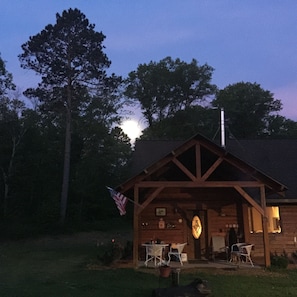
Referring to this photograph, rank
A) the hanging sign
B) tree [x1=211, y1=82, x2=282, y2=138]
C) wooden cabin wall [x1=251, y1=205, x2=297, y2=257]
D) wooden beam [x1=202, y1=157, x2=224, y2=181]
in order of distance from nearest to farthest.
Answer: wooden beam [x1=202, y1=157, x2=224, y2=181] → wooden cabin wall [x1=251, y1=205, x2=297, y2=257] → the hanging sign → tree [x1=211, y1=82, x2=282, y2=138]

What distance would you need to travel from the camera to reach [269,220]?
14750 mm

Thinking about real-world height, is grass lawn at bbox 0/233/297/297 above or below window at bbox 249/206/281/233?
below

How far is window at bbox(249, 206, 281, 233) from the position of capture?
1473 cm

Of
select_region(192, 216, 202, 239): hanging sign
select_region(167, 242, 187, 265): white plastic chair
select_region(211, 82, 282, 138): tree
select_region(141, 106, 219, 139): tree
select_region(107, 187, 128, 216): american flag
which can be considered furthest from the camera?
select_region(211, 82, 282, 138): tree

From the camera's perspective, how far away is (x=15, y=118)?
102 ft

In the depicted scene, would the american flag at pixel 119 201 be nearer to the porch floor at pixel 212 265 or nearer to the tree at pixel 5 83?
the porch floor at pixel 212 265

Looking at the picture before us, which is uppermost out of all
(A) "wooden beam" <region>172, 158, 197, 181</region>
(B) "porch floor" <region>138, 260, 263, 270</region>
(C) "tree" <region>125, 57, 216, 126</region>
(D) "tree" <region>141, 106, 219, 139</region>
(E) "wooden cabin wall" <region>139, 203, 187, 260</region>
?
(C) "tree" <region>125, 57, 216, 126</region>

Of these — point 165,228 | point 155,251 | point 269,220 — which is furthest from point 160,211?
point 269,220

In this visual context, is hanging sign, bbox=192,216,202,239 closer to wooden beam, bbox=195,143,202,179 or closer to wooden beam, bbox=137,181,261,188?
wooden beam, bbox=137,181,261,188

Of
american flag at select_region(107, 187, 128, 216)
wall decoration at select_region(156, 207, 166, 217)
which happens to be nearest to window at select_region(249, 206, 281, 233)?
wall decoration at select_region(156, 207, 166, 217)

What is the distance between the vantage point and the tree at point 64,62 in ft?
94.9

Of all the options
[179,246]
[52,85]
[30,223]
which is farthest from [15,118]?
[179,246]

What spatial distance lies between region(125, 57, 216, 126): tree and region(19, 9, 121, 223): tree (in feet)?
45.0

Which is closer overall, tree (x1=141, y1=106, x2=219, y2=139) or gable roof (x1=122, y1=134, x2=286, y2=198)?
gable roof (x1=122, y1=134, x2=286, y2=198)
